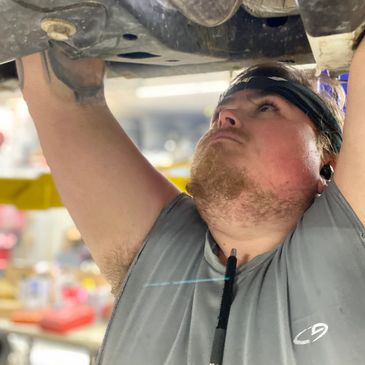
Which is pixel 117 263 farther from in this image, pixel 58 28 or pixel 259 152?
pixel 58 28

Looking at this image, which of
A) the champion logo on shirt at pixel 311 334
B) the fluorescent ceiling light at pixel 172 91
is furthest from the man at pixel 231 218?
the fluorescent ceiling light at pixel 172 91

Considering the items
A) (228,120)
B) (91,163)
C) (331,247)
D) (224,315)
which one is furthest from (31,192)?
(331,247)

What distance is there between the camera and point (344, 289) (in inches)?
27.3

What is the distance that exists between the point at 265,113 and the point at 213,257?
10.8 inches

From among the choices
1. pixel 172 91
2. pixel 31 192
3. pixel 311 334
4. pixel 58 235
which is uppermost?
pixel 172 91

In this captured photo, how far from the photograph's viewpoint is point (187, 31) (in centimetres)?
81

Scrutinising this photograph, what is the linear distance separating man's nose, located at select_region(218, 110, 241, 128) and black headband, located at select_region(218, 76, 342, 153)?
0.07 metres

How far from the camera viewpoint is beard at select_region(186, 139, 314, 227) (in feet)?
2.80

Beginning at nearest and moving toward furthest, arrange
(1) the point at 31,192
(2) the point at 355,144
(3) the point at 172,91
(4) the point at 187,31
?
(2) the point at 355,144, (4) the point at 187,31, (1) the point at 31,192, (3) the point at 172,91

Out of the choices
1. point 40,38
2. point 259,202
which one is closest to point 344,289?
point 259,202

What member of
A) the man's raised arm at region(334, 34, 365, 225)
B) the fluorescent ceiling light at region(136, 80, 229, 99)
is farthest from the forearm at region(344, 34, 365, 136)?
the fluorescent ceiling light at region(136, 80, 229, 99)

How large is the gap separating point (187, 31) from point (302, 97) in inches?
10.1

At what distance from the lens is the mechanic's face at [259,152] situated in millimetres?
856

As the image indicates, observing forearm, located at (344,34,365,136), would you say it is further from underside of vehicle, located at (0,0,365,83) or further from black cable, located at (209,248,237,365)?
black cable, located at (209,248,237,365)
